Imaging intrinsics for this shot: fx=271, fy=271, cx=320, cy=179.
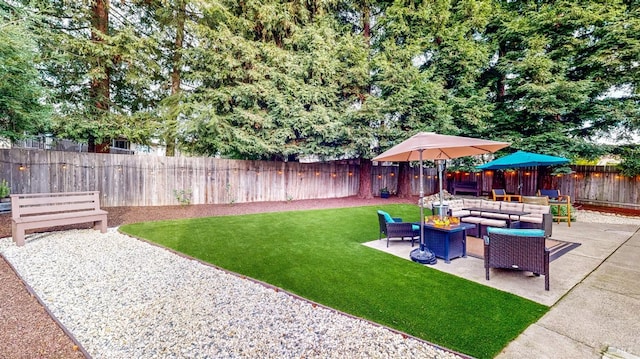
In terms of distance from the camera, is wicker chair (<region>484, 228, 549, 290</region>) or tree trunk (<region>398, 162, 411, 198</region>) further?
tree trunk (<region>398, 162, 411, 198</region>)

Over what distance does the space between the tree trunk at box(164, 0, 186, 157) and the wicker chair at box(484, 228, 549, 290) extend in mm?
10784

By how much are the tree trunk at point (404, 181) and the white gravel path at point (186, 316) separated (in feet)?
42.9

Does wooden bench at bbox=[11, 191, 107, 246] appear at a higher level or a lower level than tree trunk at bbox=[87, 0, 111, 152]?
lower

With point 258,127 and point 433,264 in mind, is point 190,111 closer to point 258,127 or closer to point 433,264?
point 258,127

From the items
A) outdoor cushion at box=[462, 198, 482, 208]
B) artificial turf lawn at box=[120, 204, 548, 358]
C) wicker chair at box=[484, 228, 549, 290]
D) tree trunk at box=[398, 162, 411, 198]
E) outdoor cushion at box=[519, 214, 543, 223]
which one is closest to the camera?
artificial turf lawn at box=[120, 204, 548, 358]

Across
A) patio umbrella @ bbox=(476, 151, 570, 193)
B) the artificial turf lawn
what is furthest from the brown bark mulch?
patio umbrella @ bbox=(476, 151, 570, 193)

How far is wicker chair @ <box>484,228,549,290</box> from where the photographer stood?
150 inches

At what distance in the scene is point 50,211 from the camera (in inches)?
233

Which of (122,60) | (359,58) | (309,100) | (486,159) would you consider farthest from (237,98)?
(486,159)

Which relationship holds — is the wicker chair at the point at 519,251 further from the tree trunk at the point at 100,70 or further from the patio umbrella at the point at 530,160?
the tree trunk at the point at 100,70

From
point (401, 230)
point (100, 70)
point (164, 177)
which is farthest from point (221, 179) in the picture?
point (401, 230)

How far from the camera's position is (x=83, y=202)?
6578 millimetres

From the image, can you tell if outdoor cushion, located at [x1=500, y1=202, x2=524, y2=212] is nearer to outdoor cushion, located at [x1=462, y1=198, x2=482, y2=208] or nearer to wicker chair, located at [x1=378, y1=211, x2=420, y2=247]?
outdoor cushion, located at [x1=462, y1=198, x2=482, y2=208]

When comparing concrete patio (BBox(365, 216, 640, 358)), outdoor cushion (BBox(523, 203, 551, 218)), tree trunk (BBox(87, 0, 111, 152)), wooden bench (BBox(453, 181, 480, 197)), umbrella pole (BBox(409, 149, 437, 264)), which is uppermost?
tree trunk (BBox(87, 0, 111, 152))
